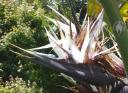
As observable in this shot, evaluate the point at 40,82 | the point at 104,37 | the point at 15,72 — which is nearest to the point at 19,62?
the point at 15,72

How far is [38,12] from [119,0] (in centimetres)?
767

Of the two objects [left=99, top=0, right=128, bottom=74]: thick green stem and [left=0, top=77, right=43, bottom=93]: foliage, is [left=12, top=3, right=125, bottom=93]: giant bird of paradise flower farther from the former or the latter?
[left=0, top=77, right=43, bottom=93]: foliage

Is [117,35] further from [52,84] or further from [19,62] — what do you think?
[19,62]

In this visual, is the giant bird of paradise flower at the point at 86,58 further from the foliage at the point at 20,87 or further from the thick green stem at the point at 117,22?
the foliage at the point at 20,87

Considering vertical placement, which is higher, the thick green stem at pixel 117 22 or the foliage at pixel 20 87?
the thick green stem at pixel 117 22

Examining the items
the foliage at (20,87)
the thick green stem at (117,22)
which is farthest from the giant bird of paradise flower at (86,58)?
the foliage at (20,87)

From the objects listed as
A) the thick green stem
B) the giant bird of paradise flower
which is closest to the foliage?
the giant bird of paradise flower

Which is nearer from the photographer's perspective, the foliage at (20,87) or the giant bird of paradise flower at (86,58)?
the giant bird of paradise flower at (86,58)

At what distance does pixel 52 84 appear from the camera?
26.3 ft

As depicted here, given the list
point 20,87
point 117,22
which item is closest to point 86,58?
point 117,22

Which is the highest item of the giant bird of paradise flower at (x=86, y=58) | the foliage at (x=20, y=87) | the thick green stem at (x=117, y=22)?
the thick green stem at (x=117, y=22)

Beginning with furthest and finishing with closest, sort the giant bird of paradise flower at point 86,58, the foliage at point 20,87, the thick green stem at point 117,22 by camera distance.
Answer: the foliage at point 20,87 → the giant bird of paradise flower at point 86,58 → the thick green stem at point 117,22

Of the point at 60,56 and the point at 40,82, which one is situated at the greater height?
the point at 60,56

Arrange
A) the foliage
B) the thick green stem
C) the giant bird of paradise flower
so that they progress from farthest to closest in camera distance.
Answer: the foliage → the giant bird of paradise flower → the thick green stem
